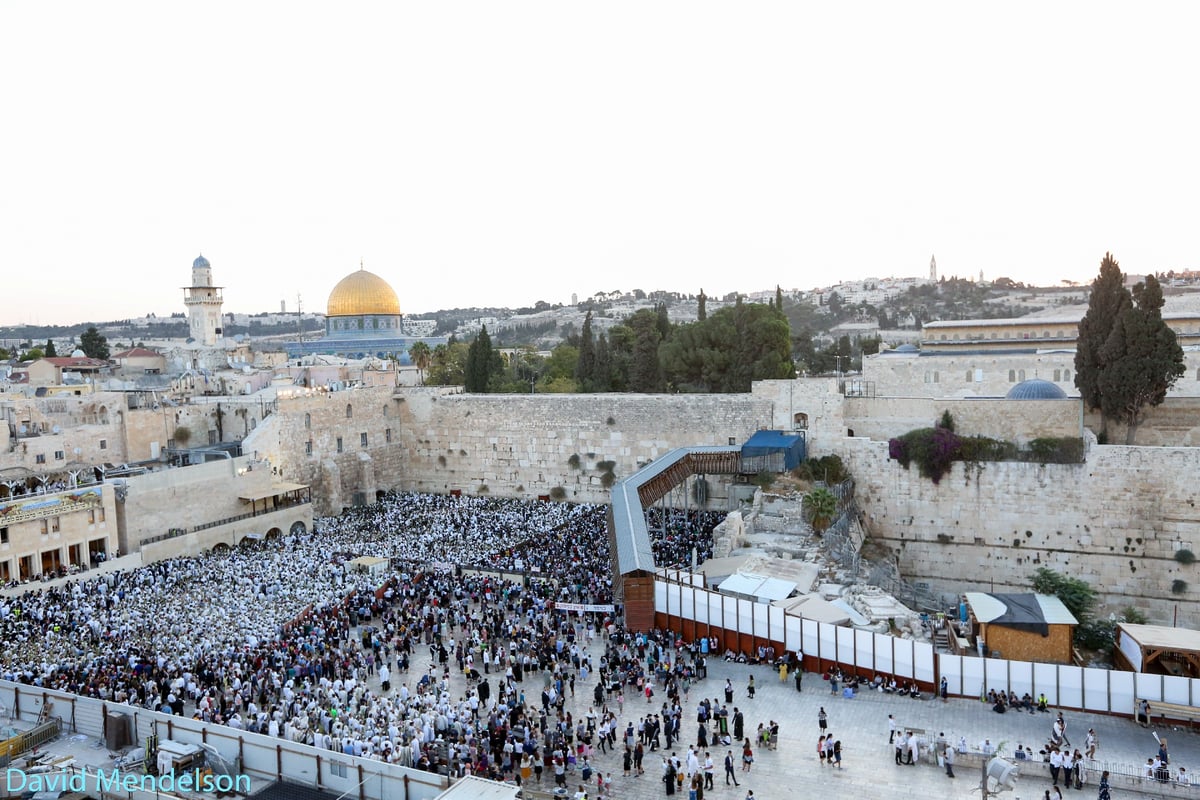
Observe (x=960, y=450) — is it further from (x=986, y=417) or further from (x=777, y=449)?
(x=777, y=449)

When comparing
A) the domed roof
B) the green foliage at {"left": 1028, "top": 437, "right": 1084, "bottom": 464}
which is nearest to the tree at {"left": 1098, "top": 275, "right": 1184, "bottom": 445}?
the green foliage at {"left": 1028, "top": 437, "right": 1084, "bottom": 464}

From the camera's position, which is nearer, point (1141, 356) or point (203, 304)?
point (1141, 356)

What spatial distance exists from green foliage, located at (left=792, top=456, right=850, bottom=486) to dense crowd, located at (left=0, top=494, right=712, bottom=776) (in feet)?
13.8

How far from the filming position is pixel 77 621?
55.8ft

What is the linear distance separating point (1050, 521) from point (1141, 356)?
Answer: 4.86m

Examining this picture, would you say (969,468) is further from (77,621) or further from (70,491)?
(70,491)

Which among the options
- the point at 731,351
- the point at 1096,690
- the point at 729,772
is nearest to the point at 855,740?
the point at 729,772

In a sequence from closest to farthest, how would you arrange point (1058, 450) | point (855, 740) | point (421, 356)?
point (855, 740)
point (1058, 450)
point (421, 356)

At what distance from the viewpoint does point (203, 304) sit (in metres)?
51.6

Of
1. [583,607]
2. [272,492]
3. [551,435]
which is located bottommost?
[583,607]

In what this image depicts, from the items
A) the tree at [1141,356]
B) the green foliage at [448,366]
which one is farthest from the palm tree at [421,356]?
the tree at [1141,356]

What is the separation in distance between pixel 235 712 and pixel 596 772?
17.8 feet

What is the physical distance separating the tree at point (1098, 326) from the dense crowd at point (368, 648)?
11.8 meters

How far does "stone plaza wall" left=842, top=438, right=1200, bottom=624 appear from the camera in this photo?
2230 centimetres
